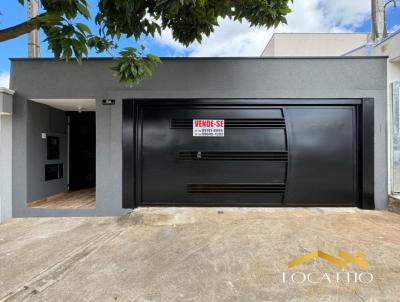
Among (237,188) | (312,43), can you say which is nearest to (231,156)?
(237,188)

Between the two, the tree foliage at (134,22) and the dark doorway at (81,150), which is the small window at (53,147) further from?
the tree foliage at (134,22)

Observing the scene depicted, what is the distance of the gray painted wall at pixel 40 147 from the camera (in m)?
4.29

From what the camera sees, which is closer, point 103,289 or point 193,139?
point 103,289

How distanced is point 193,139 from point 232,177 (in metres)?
1.09

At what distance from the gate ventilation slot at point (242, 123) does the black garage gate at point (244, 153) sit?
0.07ft

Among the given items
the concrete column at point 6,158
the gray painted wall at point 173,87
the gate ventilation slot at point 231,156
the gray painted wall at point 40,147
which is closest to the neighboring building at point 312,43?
the gray painted wall at point 173,87

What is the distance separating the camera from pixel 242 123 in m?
4.26

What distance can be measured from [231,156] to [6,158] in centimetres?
435

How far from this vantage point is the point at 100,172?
4141 mm

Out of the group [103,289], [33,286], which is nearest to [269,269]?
[103,289]

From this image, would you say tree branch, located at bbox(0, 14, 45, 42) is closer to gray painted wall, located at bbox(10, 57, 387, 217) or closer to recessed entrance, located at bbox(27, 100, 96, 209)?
gray painted wall, located at bbox(10, 57, 387, 217)

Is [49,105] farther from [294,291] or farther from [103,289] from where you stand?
[294,291]

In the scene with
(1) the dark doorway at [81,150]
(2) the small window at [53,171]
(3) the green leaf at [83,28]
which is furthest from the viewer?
(1) the dark doorway at [81,150]

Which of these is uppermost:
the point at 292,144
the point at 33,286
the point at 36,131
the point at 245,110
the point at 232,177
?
the point at 245,110
